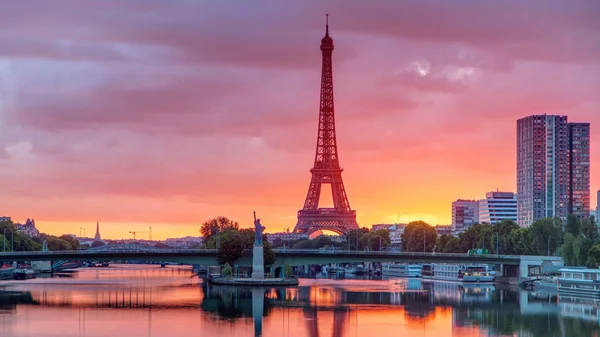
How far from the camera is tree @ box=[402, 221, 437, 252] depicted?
169 m

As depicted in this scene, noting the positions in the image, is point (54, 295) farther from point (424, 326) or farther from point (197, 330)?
point (424, 326)

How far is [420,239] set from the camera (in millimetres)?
170750

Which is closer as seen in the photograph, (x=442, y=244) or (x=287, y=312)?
(x=287, y=312)

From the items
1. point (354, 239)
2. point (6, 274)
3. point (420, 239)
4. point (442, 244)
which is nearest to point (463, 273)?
point (442, 244)

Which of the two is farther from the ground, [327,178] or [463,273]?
[327,178]

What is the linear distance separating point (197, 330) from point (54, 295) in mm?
32245

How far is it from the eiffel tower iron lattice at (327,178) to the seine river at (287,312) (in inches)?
2699

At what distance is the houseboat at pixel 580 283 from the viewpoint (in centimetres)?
9338

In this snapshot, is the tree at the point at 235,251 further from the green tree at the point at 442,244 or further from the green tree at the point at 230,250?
the green tree at the point at 442,244

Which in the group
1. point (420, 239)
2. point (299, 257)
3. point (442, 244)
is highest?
point (420, 239)

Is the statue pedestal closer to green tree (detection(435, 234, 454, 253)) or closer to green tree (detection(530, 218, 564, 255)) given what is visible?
green tree (detection(530, 218, 564, 255))

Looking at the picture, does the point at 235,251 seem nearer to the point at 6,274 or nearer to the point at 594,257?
the point at 6,274

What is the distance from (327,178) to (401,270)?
92.8ft

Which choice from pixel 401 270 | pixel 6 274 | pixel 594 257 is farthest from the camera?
pixel 401 270
